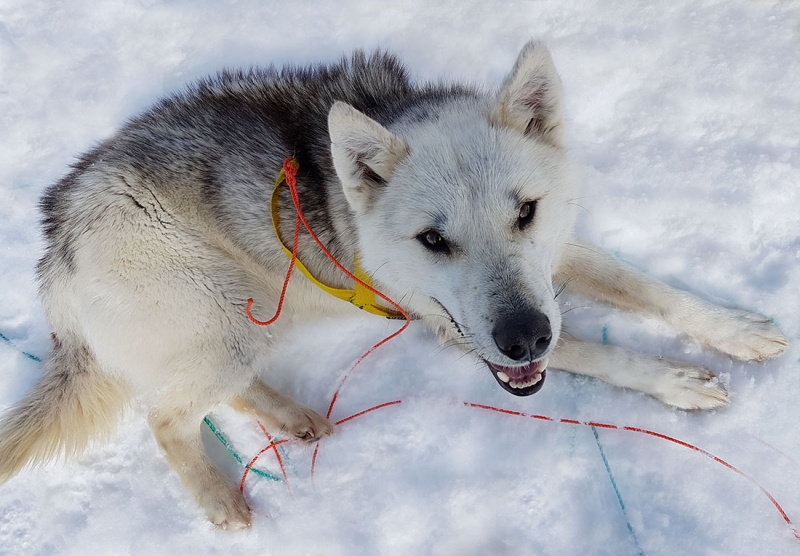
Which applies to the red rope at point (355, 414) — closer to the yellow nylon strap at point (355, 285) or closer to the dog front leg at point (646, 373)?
the yellow nylon strap at point (355, 285)

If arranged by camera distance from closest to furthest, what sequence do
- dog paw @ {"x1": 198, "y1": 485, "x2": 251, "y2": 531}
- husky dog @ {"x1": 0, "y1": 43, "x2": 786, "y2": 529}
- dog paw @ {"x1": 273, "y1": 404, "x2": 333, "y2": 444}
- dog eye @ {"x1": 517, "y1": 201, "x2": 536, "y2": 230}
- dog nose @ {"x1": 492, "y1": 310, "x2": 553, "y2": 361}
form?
dog nose @ {"x1": 492, "y1": 310, "x2": 553, "y2": 361} < dog eye @ {"x1": 517, "y1": 201, "x2": 536, "y2": 230} < husky dog @ {"x1": 0, "y1": 43, "x2": 786, "y2": 529} < dog paw @ {"x1": 198, "y1": 485, "x2": 251, "y2": 531} < dog paw @ {"x1": 273, "y1": 404, "x2": 333, "y2": 444}

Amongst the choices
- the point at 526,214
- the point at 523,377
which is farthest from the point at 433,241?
the point at 523,377

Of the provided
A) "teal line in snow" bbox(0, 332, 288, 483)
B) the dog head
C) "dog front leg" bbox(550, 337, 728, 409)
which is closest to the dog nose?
the dog head

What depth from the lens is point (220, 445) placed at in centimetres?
329

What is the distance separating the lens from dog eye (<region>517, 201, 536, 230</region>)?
2238mm

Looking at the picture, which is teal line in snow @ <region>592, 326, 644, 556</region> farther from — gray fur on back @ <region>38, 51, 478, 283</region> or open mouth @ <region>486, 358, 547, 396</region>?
gray fur on back @ <region>38, 51, 478, 283</region>

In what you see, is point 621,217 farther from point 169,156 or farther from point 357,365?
point 169,156

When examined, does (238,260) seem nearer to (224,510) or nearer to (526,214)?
(224,510)

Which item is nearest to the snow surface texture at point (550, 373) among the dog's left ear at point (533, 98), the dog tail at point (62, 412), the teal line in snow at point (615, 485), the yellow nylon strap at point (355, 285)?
the teal line in snow at point (615, 485)

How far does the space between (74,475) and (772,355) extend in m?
3.86

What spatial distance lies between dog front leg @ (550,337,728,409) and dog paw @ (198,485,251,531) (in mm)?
1867

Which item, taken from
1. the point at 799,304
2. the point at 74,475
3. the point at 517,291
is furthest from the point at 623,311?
the point at 74,475

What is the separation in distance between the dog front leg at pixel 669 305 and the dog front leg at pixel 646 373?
203 millimetres

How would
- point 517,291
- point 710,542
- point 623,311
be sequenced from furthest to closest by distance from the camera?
point 623,311
point 710,542
point 517,291
